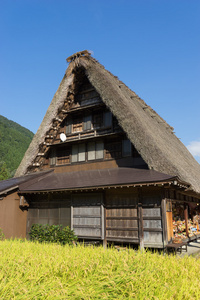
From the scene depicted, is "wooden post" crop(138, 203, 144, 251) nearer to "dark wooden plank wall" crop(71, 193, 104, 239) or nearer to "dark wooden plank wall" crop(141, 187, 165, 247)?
"dark wooden plank wall" crop(141, 187, 165, 247)

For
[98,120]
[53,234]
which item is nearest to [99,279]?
[53,234]

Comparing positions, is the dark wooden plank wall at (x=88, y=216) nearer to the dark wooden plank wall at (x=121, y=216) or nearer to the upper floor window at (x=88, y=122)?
the dark wooden plank wall at (x=121, y=216)

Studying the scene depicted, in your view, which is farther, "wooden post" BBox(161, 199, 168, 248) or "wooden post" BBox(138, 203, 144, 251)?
"wooden post" BBox(138, 203, 144, 251)

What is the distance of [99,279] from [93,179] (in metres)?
7.02

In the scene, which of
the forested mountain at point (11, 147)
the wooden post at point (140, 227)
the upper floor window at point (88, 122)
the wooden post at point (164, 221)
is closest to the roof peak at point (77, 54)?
the upper floor window at point (88, 122)

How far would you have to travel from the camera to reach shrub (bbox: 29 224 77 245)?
10.5m

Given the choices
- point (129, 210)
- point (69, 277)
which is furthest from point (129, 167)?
point (69, 277)

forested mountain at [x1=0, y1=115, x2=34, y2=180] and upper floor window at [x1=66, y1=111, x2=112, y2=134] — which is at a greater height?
forested mountain at [x1=0, y1=115, x2=34, y2=180]

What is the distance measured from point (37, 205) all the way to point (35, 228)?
3.77 ft

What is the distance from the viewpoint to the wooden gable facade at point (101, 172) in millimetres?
9180

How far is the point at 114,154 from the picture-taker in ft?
38.5

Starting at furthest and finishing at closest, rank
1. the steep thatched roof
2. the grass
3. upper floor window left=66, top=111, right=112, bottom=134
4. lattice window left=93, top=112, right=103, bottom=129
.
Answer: lattice window left=93, top=112, right=103, bottom=129
upper floor window left=66, top=111, right=112, bottom=134
the steep thatched roof
the grass

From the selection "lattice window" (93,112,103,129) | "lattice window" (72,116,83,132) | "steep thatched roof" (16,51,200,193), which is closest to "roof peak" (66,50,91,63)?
"steep thatched roof" (16,51,200,193)

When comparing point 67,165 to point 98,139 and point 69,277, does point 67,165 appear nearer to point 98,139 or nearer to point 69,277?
point 98,139
